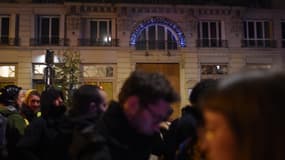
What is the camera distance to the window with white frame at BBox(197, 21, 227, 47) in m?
24.8

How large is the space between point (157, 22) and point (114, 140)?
23.2 meters

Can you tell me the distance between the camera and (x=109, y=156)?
1875 millimetres

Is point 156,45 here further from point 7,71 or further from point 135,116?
point 135,116

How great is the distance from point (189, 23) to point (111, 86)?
6244 millimetres

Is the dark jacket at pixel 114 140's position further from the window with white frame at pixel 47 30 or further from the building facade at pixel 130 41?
the window with white frame at pixel 47 30

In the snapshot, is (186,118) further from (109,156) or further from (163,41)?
(163,41)

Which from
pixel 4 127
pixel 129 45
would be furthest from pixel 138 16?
pixel 4 127

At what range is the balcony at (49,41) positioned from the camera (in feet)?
77.7

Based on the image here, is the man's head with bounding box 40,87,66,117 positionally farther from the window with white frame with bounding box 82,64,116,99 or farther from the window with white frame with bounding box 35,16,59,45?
the window with white frame with bounding box 35,16,59,45

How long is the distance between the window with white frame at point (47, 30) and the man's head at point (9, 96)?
61.2 ft

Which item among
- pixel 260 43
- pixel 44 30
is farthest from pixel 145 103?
pixel 260 43

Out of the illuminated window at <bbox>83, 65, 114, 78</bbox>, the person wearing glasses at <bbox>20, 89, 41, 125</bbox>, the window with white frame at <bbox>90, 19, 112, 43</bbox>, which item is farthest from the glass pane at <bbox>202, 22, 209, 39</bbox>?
the person wearing glasses at <bbox>20, 89, 41, 125</bbox>

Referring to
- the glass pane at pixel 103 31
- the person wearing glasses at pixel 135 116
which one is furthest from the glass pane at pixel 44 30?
the person wearing glasses at pixel 135 116

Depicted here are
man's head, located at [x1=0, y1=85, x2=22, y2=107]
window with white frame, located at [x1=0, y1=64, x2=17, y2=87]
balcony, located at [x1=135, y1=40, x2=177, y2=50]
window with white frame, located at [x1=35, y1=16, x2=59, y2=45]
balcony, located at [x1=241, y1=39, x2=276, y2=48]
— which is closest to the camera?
man's head, located at [x1=0, y1=85, x2=22, y2=107]
